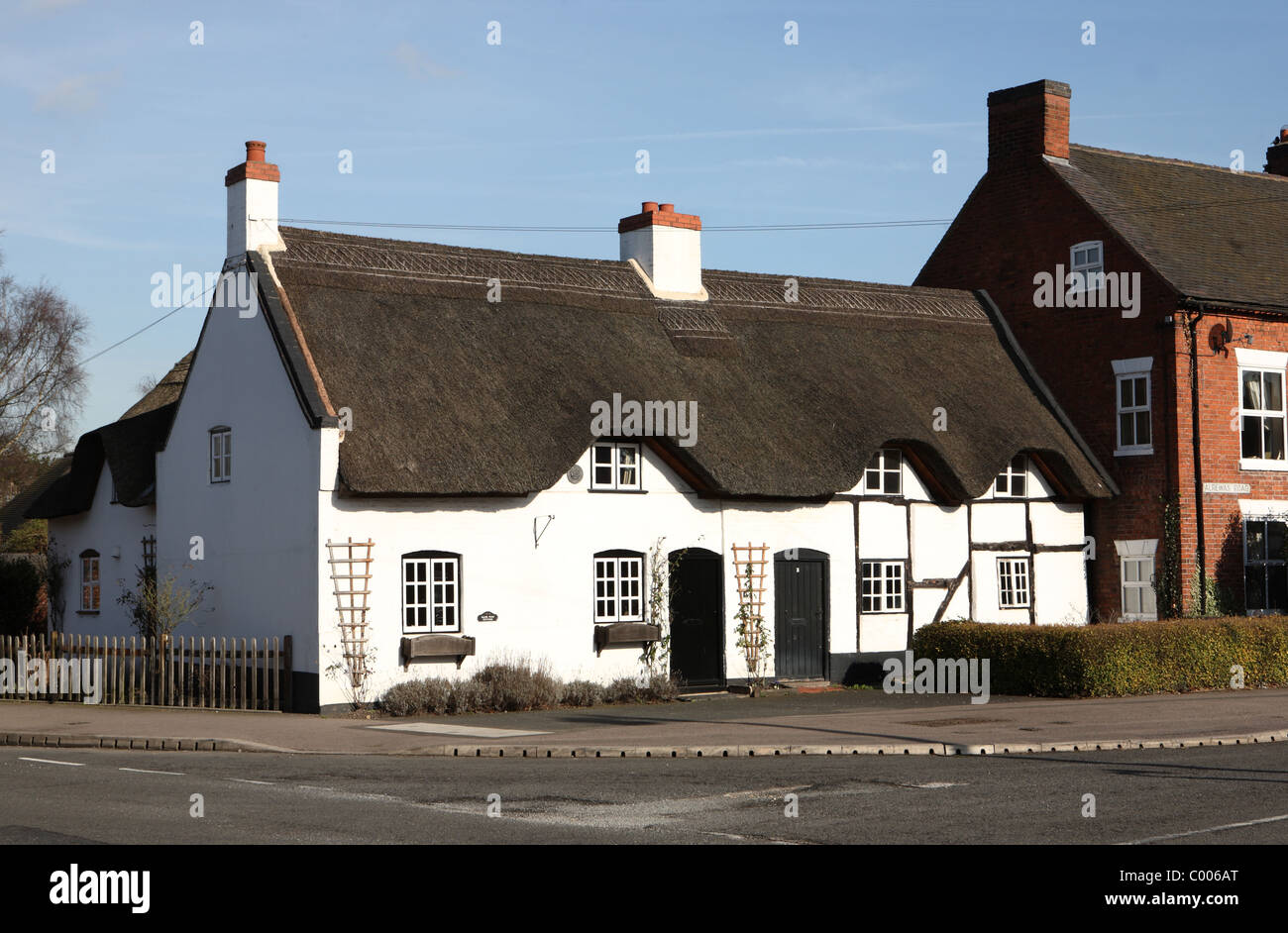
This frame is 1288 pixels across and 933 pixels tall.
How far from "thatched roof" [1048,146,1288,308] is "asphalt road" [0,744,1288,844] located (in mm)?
14701

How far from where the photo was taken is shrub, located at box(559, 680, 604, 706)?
2284cm

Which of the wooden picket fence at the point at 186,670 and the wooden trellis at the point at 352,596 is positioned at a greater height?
the wooden trellis at the point at 352,596

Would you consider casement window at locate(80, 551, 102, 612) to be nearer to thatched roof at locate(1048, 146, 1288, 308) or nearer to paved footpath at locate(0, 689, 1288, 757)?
paved footpath at locate(0, 689, 1288, 757)

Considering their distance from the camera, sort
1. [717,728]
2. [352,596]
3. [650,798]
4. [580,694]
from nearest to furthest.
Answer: [650,798], [717,728], [352,596], [580,694]

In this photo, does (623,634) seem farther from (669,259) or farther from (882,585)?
(669,259)

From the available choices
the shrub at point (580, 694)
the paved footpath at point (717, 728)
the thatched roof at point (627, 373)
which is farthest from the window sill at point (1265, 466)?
the shrub at point (580, 694)

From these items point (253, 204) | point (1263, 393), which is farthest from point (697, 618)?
point (1263, 393)

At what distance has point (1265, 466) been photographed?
29.7 meters

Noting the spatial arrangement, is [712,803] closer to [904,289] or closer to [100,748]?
[100,748]

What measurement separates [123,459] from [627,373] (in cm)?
994

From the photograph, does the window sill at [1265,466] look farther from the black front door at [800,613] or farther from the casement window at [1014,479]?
the black front door at [800,613]

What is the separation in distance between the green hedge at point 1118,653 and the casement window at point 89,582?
16.0 meters

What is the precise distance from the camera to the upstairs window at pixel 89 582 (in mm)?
29688
